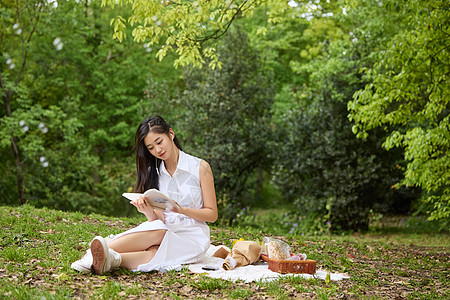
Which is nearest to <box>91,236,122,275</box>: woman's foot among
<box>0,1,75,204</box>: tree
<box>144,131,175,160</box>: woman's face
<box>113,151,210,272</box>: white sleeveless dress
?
Answer: <box>113,151,210,272</box>: white sleeveless dress

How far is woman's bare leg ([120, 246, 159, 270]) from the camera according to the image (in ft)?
14.6

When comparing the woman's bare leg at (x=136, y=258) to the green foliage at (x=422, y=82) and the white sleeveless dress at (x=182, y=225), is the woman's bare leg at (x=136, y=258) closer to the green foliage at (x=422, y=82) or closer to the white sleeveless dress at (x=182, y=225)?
the white sleeveless dress at (x=182, y=225)

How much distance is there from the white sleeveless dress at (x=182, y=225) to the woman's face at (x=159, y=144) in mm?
220

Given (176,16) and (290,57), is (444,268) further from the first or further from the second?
(290,57)

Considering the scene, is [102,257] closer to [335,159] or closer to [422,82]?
[422,82]

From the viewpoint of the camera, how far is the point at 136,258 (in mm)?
4531

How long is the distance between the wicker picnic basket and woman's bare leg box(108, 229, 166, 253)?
46.7 inches

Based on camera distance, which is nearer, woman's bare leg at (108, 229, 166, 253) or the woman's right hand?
the woman's right hand

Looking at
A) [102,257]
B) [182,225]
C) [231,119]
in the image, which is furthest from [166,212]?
[231,119]

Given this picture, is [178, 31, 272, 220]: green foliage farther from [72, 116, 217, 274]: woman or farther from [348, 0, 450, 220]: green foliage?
[72, 116, 217, 274]: woman

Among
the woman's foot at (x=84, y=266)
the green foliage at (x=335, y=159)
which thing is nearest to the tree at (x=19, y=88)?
the green foliage at (x=335, y=159)

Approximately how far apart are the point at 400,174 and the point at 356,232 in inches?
79.4

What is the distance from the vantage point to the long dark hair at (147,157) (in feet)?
15.3

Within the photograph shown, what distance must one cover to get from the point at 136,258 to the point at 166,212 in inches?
22.9
